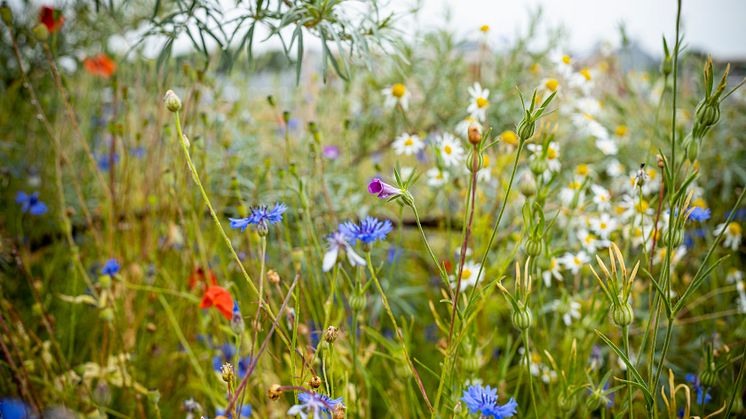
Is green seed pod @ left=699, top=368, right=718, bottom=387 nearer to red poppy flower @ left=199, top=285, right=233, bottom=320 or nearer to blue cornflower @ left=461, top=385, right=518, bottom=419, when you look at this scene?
blue cornflower @ left=461, top=385, right=518, bottom=419

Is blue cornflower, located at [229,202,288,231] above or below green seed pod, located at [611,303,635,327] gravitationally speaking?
above

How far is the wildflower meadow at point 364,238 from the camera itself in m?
0.58

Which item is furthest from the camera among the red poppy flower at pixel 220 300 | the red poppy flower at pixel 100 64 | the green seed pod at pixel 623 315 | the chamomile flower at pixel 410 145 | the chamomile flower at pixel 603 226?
the red poppy flower at pixel 100 64

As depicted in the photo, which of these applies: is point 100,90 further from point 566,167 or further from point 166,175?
point 566,167

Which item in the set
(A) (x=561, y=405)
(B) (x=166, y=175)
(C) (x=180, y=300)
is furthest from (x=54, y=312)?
(A) (x=561, y=405)

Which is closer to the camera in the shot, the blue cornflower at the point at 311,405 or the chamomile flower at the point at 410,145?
the blue cornflower at the point at 311,405

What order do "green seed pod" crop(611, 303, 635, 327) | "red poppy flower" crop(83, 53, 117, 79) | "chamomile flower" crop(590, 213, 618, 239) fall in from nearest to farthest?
"green seed pod" crop(611, 303, 635, 327) < "chamomile flower" crop(590, 213, 618, 239) < "red poppy flower" crop(83, 53, 117, 79)

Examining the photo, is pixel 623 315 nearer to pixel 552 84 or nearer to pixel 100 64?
pixel 552 84

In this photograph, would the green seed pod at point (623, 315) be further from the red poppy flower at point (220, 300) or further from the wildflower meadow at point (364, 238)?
the red poppy flower at point (220, 300)

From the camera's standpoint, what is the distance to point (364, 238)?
486mm

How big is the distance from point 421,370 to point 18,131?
1.31 m

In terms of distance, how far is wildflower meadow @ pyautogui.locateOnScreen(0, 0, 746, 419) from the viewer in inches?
22.9

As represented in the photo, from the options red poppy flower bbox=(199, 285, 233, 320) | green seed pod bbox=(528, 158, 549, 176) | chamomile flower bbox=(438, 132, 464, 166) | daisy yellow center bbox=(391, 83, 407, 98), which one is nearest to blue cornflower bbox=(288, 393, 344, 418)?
red poppy flower bbox=(199, 285, 233, 320)

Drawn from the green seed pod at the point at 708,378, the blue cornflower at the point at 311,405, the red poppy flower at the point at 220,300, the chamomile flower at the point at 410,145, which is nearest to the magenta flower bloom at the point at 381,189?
the blue cornflower at the point at 311,405
